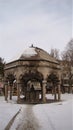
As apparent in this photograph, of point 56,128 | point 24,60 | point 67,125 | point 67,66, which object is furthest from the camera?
point 67,66

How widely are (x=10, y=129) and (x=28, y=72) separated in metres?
21.9

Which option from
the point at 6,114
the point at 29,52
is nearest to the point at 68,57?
the point at 29,52

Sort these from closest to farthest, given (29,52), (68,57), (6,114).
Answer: (6,114)
(29,52)
(68,57)

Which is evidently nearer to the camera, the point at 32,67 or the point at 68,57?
the point at 32,67

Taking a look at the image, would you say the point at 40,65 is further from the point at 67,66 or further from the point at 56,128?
the point at 67,66

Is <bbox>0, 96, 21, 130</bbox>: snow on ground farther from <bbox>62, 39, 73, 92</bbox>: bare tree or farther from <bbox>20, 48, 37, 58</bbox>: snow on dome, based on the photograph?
<bbox>62, 39, 73, 92</bbox>: bare tree

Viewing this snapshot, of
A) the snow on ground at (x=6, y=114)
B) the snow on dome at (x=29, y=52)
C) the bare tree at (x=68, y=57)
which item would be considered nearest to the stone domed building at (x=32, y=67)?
the snow on dome at (x=29, y=52)

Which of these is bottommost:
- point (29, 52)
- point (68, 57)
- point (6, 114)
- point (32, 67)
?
point (6, 114)

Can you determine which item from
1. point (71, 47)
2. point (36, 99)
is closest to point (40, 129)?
point (36, 99)

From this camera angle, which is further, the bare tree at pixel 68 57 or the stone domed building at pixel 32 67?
the bare tree at pixel 68 57

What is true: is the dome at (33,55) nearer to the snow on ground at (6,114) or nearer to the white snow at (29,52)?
the white snow at (29,52)

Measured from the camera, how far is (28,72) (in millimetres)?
35562

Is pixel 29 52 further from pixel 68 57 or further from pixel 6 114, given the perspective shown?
pixel 68 57

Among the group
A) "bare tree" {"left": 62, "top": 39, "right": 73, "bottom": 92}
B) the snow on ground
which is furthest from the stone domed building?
"bare tree" {"left": 62, "top": 39, "right": 73, "bottom": 92}
